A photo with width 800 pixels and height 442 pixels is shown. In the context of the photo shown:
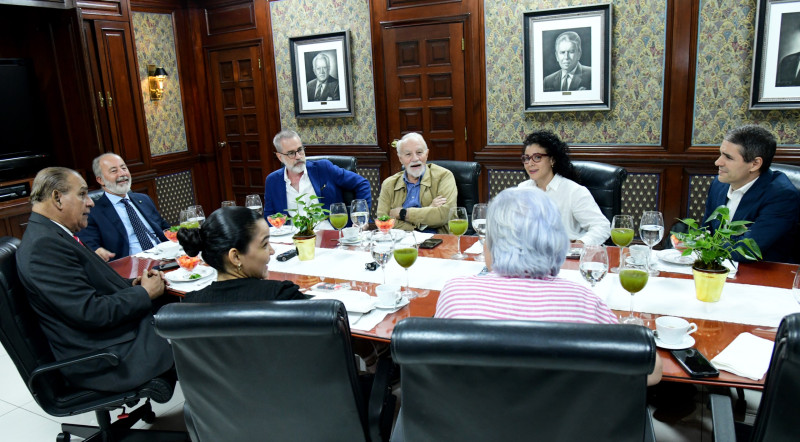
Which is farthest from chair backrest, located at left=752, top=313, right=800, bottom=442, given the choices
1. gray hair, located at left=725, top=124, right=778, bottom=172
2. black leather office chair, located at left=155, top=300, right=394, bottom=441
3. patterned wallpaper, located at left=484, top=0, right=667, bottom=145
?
patterned wallpaper, located at left=484, top=0, right=667, bottom=145

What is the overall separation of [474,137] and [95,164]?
3.09 m

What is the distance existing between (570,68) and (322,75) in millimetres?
2421

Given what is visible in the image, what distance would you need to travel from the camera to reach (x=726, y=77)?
13.8 ft

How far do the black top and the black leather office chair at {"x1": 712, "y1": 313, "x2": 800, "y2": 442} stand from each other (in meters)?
1.19

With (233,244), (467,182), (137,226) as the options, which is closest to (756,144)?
(467,182)

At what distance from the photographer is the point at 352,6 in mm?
5512

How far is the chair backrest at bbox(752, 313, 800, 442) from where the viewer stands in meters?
1.03

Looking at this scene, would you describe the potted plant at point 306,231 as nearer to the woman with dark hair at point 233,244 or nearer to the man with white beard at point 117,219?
the woman with dark hair at point 233,244

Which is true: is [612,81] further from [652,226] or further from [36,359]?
[36,359]

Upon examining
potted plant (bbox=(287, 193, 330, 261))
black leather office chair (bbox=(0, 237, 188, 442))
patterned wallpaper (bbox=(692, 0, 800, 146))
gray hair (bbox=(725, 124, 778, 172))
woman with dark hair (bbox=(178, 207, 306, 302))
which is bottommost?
black leather office chair (bbox=(0, 237, 188, 442))

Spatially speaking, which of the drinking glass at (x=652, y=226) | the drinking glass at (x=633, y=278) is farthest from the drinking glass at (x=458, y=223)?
the drinking glass at (x=633, y=278)

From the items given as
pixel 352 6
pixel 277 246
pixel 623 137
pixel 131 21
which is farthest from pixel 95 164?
pixel 623 137

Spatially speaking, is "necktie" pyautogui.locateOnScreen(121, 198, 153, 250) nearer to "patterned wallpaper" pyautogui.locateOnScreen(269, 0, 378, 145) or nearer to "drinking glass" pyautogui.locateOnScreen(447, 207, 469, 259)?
"drinking glass" pyautogui.locateOnScreen(447, 207, 469, 259)

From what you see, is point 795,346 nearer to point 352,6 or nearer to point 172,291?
point 172,291
